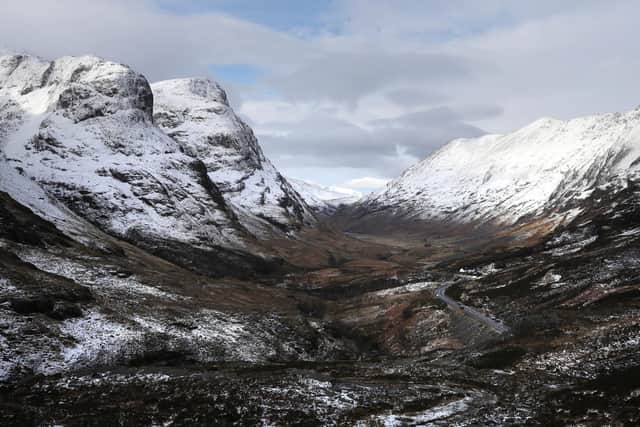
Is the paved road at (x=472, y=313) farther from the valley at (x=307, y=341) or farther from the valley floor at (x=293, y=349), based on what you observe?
the valley floor at (x=293, y=349)

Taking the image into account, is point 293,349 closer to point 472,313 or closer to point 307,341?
point 307,341

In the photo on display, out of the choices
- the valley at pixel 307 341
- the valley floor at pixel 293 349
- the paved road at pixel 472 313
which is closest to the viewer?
the valley floor at pixel 293 349

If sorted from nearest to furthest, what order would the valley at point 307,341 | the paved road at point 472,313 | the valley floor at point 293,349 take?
the valley floor at point 293,349 < the valley at point 307,341 < the paved road at point 472,313

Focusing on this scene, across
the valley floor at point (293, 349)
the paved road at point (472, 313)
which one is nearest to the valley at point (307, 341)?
the valley floor at point (293, 349)

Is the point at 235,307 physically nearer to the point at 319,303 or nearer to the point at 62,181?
the point at 319,303

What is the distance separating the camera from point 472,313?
95.7m

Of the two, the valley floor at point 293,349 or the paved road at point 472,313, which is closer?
the valley floor at point 293,349

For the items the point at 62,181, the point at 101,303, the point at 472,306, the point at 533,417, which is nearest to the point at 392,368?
the point at 533,417

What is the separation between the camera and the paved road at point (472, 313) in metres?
80.8

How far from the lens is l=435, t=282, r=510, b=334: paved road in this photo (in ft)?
265

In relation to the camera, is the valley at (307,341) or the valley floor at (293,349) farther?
the valley at (307,341)

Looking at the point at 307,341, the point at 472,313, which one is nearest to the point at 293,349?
the point at 307,341

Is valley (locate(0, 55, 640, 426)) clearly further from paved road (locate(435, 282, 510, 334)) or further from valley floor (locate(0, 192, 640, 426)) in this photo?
paved road (locate(435, 282, 510, 334))

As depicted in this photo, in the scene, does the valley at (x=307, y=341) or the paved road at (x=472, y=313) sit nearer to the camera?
the valley at (x=307, y=341)
